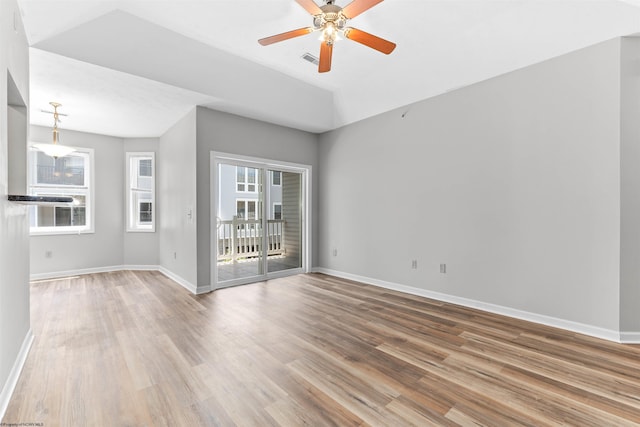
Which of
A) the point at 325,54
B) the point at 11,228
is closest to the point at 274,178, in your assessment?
the point at 325,54

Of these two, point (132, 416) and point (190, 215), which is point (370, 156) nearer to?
point (190, 215)

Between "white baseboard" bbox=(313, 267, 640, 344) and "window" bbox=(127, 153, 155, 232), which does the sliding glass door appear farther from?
"window" bbox=(127, 153, 155, 232)

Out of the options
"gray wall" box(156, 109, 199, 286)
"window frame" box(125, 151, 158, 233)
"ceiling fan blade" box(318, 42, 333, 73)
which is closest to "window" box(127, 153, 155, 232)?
"window frame" box(125, 151, 158, 233)

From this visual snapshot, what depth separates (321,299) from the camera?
12.8 ft

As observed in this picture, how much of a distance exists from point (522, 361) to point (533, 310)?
112cm

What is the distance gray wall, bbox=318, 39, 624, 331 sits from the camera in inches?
109

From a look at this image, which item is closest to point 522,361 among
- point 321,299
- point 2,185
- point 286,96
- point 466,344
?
point 466,344

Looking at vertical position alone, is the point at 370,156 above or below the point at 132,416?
above

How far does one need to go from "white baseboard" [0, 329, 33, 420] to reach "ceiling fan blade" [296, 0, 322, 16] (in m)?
3.29

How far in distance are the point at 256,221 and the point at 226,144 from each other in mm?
1399

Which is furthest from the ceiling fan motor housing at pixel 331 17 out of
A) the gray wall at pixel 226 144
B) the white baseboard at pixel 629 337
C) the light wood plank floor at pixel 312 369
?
the white baseboard at pixel 629 337

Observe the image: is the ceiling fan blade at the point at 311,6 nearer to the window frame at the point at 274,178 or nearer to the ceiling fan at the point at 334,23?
the ceiling fan at the point at 334,23

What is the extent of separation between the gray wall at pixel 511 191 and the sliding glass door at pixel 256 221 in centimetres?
147

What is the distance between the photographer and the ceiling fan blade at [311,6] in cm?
219
